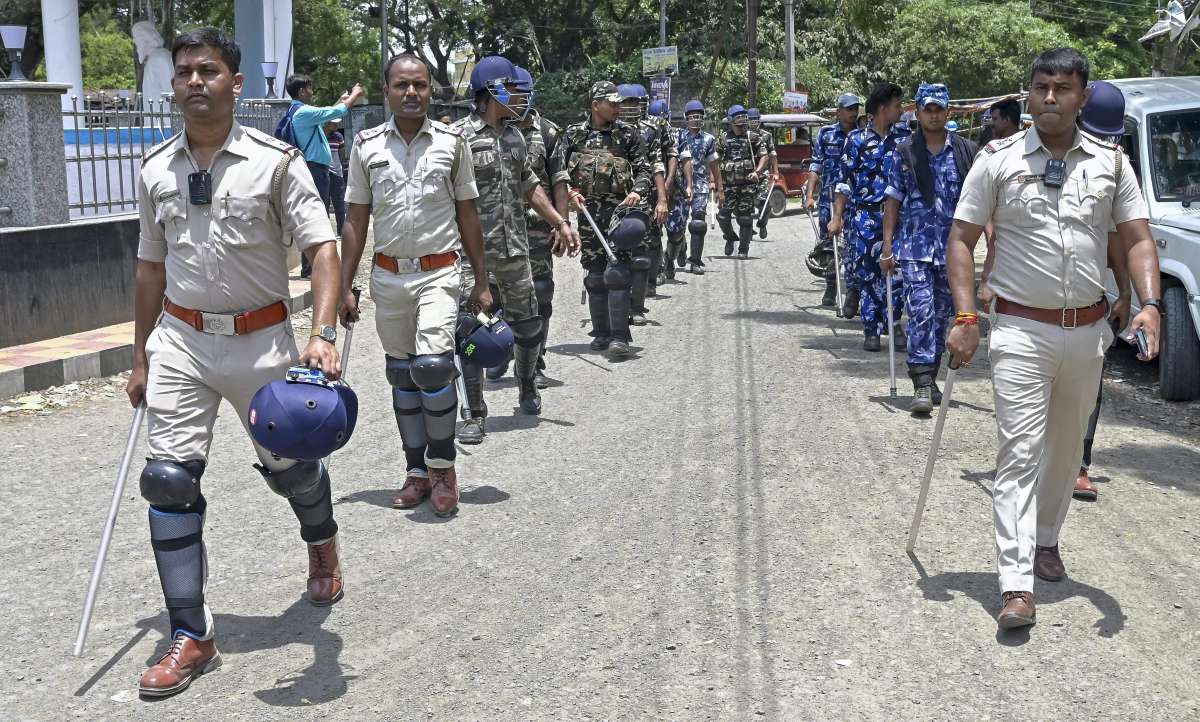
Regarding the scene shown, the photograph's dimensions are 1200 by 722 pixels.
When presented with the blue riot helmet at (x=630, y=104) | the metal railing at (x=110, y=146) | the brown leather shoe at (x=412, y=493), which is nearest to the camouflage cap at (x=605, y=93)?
the blue riot helmet at (x=630, y=104)

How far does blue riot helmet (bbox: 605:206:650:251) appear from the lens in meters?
10.9

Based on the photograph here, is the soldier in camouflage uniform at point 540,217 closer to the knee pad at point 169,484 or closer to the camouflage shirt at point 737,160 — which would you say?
the knee pad at point 169,484

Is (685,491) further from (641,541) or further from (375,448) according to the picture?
(375,448)

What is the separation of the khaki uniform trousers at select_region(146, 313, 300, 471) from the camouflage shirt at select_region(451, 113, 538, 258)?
11.2 ft

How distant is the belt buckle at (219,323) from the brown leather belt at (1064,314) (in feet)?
9.37

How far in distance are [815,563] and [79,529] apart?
337 centimetres

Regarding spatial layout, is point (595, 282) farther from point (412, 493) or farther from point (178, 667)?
point (178, 667)

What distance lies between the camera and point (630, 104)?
454 inches

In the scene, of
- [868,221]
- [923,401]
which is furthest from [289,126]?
[923,401]

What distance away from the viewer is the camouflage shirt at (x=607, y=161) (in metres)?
11.3

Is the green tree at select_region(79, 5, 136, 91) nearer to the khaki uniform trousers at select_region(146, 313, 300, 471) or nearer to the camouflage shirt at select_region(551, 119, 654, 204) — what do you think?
the camouflage shirt at select_region(551, 119, 654, 204)

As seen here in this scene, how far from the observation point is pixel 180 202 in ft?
15.3

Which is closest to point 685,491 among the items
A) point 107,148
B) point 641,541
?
point 641,541

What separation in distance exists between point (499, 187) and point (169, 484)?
4.01m
